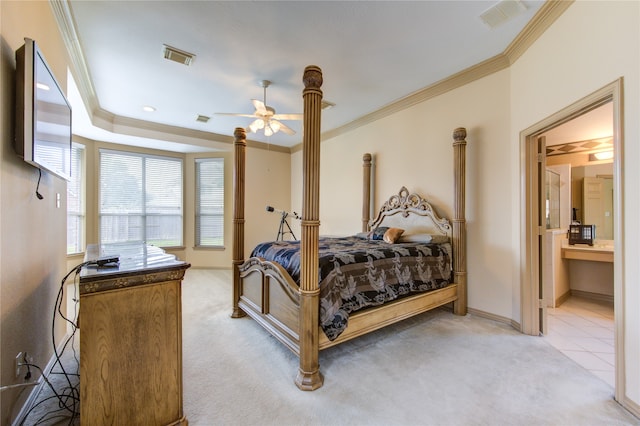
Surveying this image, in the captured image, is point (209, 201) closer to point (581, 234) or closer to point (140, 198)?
point (140, 198)

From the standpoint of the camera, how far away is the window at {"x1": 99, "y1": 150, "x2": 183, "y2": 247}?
197 inches

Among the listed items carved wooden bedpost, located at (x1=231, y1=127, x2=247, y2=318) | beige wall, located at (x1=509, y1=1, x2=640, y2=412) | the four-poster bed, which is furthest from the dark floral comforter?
beige wall, located at (x1=509, y1=1, x2=640, y2=412)

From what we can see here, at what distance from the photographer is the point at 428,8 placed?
2.13 meters

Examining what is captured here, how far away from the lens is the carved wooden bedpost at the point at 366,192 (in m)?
4.32

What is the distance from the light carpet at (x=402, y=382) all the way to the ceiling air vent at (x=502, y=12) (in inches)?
113

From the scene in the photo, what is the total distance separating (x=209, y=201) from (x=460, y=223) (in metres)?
4.99

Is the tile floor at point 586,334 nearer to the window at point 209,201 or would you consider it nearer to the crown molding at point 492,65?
the crown molding at point 492,65

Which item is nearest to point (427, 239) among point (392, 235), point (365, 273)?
point (392, 235)

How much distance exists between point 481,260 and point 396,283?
1289mm

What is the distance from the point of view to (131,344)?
130cm

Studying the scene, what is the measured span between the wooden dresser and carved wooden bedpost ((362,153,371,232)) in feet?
10.8

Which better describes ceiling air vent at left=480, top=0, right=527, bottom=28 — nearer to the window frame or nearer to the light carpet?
the light carpet

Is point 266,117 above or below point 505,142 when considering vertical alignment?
above

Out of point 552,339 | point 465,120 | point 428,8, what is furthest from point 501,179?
point 428,8
